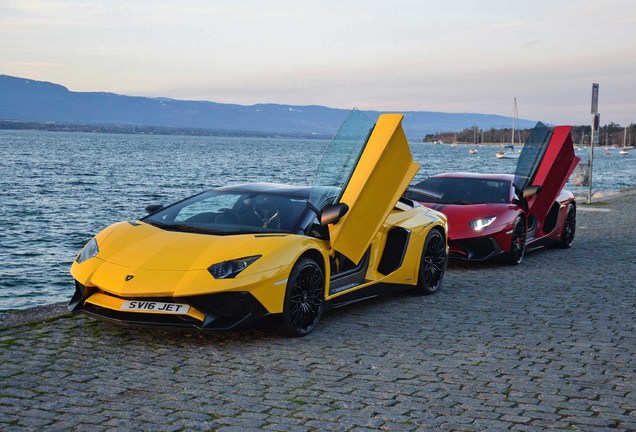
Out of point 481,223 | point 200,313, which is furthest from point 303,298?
point 481,223

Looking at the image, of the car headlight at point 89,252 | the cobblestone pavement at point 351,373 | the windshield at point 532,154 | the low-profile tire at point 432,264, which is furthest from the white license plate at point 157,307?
the windshield at point 532,154

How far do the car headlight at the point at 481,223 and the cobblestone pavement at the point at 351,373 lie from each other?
2.62 meters

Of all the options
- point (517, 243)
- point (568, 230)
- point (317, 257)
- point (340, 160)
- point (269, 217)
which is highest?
point (340, 160)

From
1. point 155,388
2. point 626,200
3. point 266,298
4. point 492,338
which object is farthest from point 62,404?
point 626,200

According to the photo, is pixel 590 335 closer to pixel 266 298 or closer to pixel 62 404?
pixel 266 298

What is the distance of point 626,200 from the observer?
91.0 ft

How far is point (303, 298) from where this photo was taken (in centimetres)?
700

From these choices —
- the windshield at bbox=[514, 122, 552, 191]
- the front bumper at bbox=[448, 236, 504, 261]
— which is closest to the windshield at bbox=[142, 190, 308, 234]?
the front bumper at bbox=[448, 236, 504, 261]

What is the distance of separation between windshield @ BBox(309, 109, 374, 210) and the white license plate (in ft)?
6.17

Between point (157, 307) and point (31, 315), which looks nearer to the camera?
point (157, 307)

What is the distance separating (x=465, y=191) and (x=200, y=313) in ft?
23.0

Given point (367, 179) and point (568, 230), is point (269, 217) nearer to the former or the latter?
point (367, 179)

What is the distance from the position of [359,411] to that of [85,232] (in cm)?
2215

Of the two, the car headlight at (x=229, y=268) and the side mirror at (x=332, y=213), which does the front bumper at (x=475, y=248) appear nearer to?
the side mirror at (x=332, y=213)
